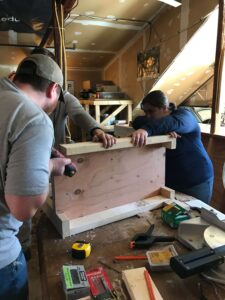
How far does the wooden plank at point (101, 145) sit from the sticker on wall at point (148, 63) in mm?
1957

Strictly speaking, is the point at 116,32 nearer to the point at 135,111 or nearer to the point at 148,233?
the point at 135,111

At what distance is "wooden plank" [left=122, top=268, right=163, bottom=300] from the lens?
0.62 metres

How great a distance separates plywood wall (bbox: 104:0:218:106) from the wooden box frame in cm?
174

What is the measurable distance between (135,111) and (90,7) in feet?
5.00

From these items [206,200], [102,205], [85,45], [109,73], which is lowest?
[206,200]

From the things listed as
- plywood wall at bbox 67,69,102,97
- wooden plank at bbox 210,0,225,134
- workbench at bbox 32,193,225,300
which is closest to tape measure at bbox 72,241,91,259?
workbench at bbox 32,193,225,300

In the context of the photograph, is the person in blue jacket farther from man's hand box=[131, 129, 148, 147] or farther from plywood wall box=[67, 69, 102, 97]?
plywood wall box=[67, 69, 102, 97]

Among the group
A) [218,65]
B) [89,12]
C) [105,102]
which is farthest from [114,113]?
[218,65]

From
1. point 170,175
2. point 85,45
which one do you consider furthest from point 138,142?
point 85,45

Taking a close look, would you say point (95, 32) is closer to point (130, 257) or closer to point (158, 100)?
point (158, 100)

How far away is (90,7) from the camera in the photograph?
250cm

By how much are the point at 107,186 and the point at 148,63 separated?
2.41 metres

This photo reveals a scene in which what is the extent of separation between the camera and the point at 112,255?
0.83m

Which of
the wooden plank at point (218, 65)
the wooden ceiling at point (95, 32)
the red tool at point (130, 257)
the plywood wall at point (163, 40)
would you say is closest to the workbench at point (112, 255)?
the red tool at point (130, 257)
